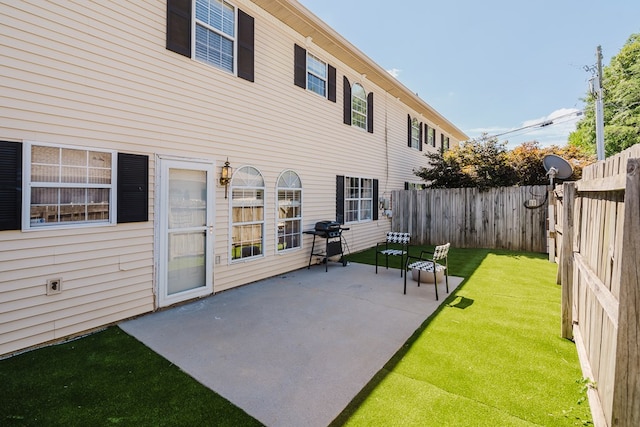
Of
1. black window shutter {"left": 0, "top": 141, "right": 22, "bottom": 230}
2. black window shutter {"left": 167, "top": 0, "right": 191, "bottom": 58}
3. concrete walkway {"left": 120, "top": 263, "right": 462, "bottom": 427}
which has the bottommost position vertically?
concrete walkway {"left": 120, "top": 263, "right": 462, "bottom": 427}

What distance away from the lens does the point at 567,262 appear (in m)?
3.71

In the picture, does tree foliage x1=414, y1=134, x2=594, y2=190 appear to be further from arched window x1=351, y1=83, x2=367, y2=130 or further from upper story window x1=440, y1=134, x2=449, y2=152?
upper story window x1=440, y1=134, x2=449, y2=152

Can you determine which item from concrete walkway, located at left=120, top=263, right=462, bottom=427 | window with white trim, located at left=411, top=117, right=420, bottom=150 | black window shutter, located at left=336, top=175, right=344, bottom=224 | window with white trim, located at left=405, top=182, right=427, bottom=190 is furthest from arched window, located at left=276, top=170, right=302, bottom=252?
window with white trim, located at left=411, top=117, right=420, bottom=150

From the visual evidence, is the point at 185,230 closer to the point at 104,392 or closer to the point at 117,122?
the point at 117,122

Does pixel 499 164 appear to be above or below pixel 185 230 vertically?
above

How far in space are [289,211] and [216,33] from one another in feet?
12.3

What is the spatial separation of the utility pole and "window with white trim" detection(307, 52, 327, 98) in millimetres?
12464

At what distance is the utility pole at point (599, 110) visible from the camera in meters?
12.7

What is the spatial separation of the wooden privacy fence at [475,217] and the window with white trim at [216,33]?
7.89m

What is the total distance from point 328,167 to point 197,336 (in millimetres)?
5607

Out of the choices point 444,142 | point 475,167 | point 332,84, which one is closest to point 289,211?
point 332,84

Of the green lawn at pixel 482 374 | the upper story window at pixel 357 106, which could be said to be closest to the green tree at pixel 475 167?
the upper story window at pixel 357 106

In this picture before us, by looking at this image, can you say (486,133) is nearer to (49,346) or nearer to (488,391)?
(488,391)

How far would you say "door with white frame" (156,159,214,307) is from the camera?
4.65m
